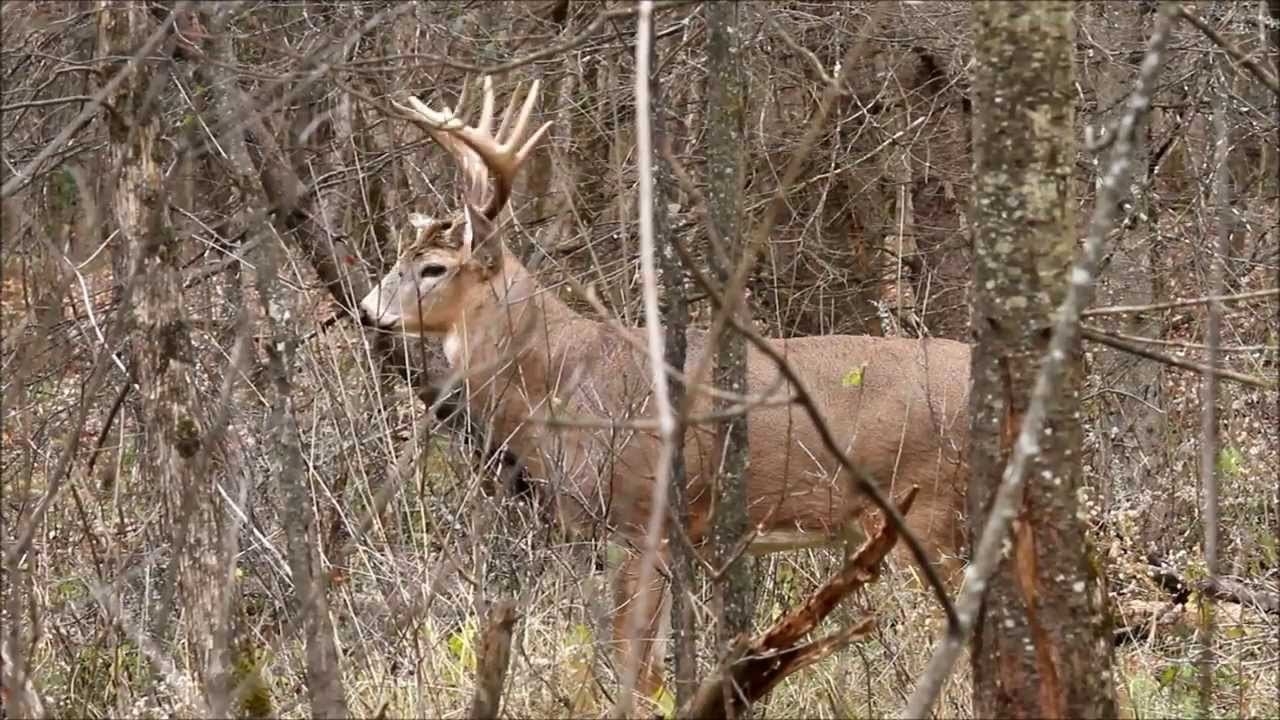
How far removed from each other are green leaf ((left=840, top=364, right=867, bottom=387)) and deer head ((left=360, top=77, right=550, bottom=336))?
1653 mm

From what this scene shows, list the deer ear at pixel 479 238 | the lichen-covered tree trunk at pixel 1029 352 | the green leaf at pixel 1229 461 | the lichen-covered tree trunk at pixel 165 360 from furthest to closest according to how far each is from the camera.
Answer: the deer ear at pixel 479 238 < the green leaf at pixel 1229 461 < the lichen-covered tree trunk at pixel 165 360 < the lichen-covered tree trunk at pixel 1029 352

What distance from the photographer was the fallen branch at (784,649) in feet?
13.5

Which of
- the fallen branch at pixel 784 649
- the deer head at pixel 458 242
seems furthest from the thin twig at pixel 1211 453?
the deer head at pixel 458 242

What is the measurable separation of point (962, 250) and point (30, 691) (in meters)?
6.21

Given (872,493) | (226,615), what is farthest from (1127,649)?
(872,493)

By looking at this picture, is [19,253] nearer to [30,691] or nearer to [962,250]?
[30,691]

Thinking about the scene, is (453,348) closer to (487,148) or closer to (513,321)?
(513,321)

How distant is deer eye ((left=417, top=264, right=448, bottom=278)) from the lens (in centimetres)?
791

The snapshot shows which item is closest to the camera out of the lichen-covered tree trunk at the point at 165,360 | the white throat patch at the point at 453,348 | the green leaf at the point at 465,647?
the lichen-covered tree trunk at the point at 165,360

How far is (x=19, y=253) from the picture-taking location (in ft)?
24.5

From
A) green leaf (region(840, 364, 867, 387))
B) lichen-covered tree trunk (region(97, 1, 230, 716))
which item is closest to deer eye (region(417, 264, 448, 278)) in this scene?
green leaf (region(840, 364, 867, 387))

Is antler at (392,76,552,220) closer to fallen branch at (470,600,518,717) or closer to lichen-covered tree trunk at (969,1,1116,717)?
fallen branch at (470,600,518,717)

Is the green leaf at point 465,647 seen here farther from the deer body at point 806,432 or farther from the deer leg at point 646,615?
the deer body at point 806,432

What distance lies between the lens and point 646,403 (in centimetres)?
717
